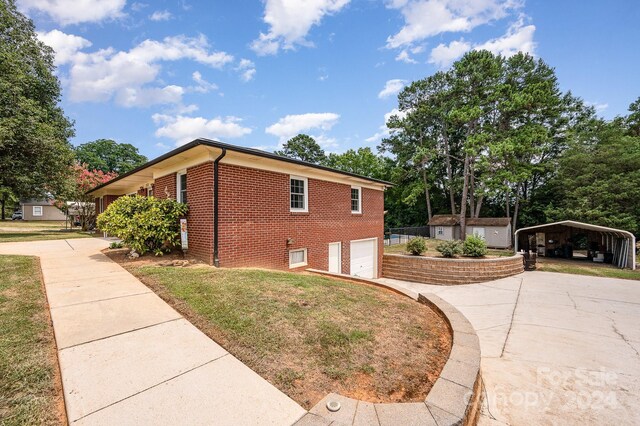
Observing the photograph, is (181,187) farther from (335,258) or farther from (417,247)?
A: (417,247)

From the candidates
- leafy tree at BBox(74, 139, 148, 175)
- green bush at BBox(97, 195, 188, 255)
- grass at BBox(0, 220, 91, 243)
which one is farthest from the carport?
leafy tree at BBox(74, 139, 148, 175)

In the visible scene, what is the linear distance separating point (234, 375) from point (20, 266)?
7144mm

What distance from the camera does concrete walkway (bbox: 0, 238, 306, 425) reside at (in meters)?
2.01

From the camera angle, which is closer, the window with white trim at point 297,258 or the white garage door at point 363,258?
the window with white trim at point 297,258

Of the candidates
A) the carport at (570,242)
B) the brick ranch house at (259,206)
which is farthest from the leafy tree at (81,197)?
the carport at (570,242)

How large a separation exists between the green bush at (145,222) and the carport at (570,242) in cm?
1919

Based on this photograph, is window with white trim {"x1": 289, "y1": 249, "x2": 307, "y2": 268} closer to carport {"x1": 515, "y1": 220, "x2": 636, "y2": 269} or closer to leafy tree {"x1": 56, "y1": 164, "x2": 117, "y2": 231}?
carport {"x1": 515, "y1": 220, "x2": 636, "y2": 269}

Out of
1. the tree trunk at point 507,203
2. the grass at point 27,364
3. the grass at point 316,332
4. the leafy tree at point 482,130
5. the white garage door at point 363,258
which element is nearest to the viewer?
the grass at point 27,364

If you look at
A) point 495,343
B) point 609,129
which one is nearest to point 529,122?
point 609,129

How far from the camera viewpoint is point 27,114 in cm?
1497

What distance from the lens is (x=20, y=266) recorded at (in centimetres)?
615

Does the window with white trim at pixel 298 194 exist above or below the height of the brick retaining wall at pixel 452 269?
above

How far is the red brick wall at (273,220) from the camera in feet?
23.2

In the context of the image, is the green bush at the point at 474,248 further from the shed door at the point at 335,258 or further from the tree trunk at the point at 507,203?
the tree trunk at the point at 507,203
